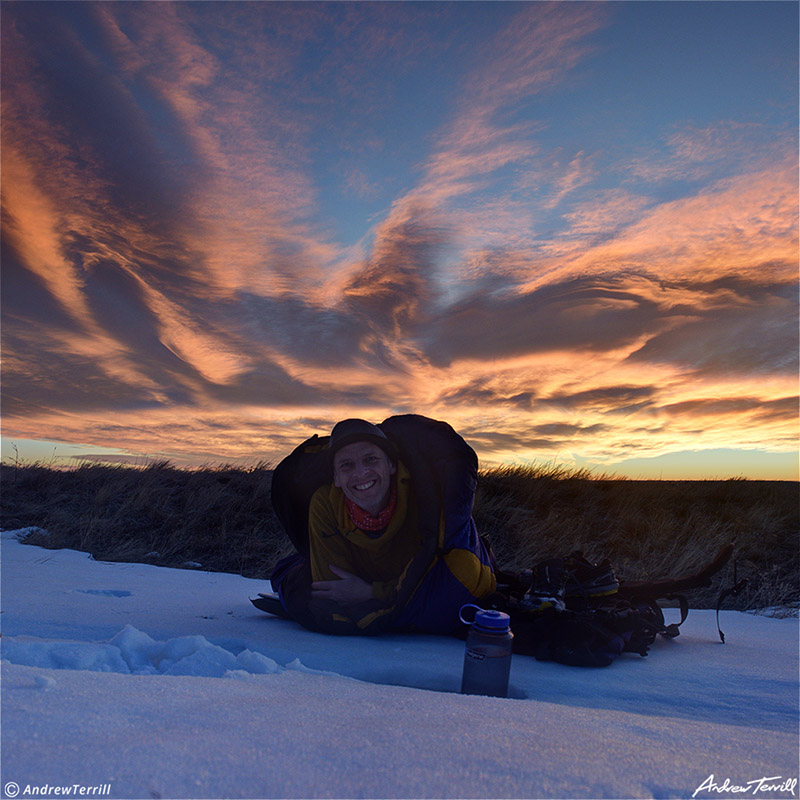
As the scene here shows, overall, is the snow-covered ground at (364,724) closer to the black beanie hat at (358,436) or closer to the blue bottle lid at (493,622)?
the blue bottle lid at (493,622)

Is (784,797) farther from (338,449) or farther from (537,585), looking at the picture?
(338,449)

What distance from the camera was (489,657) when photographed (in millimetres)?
2340

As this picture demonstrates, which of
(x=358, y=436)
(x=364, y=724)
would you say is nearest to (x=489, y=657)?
(x=364, y=724)

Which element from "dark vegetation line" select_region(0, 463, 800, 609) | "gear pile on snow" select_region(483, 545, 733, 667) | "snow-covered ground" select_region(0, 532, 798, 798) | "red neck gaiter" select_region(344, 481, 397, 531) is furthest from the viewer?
"dark vegetation line" select_region(0, 463, 800, 609)

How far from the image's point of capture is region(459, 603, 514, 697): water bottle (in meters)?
2.34

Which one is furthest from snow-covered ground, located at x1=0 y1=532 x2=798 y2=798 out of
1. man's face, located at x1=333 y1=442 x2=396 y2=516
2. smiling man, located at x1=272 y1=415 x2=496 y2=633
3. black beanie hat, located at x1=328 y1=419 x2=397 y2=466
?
black beanie hat, located at x1=328 y1=419 x2=397 y2=466

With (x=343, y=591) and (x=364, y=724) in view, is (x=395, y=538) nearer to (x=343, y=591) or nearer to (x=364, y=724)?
(x=343, y=591)

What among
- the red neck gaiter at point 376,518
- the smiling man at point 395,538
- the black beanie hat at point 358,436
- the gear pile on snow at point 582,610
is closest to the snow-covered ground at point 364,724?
the gear pile on snow at point 582,610

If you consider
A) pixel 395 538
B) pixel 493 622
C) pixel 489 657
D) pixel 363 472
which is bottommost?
pixel 489 657

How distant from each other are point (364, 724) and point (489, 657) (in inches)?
40.9

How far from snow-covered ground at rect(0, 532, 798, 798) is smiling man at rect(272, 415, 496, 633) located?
30 cm

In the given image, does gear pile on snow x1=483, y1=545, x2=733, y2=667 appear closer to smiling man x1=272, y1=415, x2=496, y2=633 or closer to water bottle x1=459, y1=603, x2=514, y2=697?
smiling man x1=272, y1=415, x2=496, y2=633

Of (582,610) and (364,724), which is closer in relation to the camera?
(364,724)

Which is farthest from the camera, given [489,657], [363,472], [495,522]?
[495,522]
